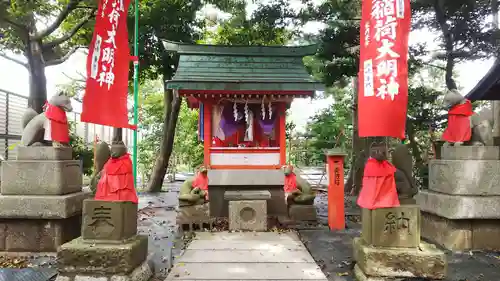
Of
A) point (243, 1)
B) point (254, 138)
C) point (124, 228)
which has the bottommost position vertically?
point (124, 228)

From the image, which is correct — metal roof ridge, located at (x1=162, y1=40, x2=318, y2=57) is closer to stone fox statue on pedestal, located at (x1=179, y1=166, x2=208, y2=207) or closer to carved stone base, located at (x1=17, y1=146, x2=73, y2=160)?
stone fox statue on pedestal, located at (x1=179, y1=166, x2=208, y2=207)

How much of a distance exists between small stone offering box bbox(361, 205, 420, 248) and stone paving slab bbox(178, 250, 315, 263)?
58.4 inches

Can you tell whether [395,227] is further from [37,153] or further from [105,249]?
[37,153]

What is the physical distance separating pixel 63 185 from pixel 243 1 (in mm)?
12064

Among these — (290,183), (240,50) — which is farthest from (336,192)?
Result: (240,50)

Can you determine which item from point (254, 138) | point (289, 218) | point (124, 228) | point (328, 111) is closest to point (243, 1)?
point (254, 138)

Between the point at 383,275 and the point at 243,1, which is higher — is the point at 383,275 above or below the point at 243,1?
below

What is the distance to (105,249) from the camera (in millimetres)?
4816

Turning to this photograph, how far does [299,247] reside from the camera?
698 centimetres

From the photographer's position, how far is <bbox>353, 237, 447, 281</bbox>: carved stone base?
4.88 m

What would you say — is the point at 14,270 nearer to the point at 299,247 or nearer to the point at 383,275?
the point at 299,247

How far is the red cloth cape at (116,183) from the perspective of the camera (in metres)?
5.11

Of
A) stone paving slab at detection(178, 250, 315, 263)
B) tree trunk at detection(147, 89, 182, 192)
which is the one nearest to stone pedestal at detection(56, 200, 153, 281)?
stone paving slab at detection(178, 250, 315, 263)

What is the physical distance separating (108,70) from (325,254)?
16.8 feet
